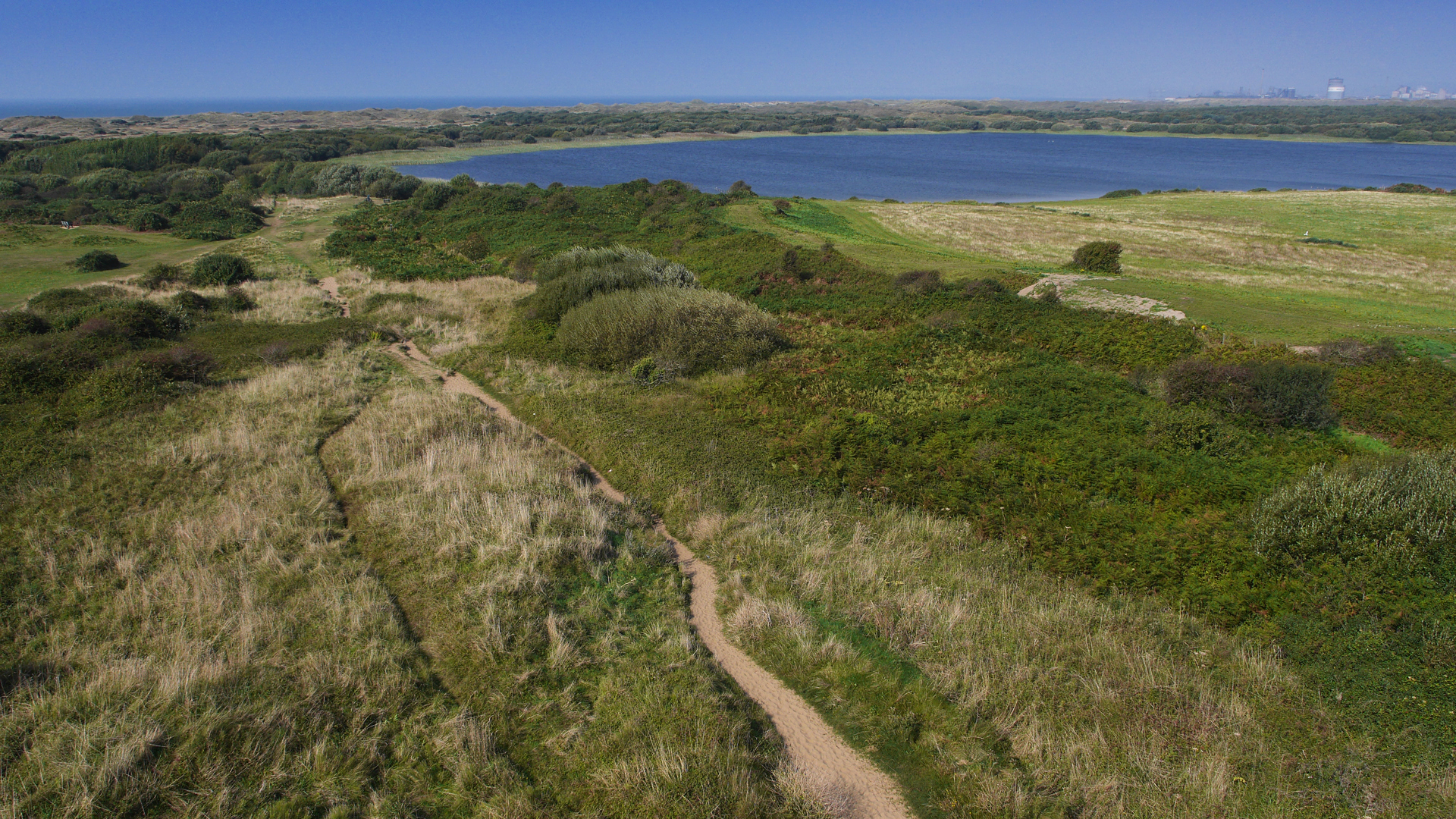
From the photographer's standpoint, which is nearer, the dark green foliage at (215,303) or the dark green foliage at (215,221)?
the dark green foliage at (215,303)

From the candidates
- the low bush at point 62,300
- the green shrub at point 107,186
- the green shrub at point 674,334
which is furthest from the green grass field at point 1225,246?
the green shrub at point 107,186

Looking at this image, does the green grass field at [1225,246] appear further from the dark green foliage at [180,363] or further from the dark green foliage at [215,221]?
the dark green foliage at [215,221]

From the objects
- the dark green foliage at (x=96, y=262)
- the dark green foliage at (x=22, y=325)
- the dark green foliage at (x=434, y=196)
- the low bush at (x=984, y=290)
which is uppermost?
the dark green foliage at (x=434, y=196)

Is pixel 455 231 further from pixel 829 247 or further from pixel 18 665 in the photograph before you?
pixel 18 665

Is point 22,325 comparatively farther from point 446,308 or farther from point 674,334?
point 674,334

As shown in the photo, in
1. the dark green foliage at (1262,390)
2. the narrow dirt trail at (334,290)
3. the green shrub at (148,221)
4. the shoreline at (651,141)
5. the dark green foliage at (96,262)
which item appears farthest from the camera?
the shoreline at (651,141)

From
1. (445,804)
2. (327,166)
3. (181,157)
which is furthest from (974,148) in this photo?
(445,804)

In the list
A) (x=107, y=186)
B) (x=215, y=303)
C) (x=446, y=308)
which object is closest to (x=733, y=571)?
(x=446, y=308)
